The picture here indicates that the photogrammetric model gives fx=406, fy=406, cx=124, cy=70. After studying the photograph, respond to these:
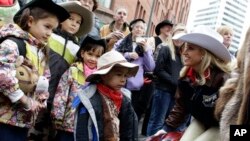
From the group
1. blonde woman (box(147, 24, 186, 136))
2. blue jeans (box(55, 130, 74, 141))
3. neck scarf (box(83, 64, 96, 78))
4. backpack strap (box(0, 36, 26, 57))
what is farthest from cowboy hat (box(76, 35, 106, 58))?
blonde woman (box(147, 24, 186, 136))

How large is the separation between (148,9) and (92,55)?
2928 centimetres

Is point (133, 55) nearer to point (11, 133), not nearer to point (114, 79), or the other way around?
Result: point (114, 79)

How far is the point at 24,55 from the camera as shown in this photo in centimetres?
331

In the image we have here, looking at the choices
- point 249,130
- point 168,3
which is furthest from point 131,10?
point 249,130

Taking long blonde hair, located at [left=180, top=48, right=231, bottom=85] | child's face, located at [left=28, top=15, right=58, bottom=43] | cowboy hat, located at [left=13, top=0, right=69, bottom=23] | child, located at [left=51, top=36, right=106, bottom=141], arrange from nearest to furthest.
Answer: child's face, located at [left=28, top=15, right=58, bottom=43] < cowboy hat, located at [left=13, top=0, right=69, bottom=23] < long blonde hair, located at [left=180, top=48, right=231, bottom=85] < child, located at [left=51, top=36, right=106, bottom=141]

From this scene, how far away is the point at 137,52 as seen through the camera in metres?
6.22

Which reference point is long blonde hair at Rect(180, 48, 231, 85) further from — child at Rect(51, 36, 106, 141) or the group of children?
child at Rect(51, 36, 106, 141)

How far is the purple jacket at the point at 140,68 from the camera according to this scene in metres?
6.13

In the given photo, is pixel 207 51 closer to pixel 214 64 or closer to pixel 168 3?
pixel 214 64

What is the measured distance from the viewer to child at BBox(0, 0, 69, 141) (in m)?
3.15

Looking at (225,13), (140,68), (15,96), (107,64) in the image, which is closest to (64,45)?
(107,64)

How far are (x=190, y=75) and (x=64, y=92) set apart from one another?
1299 millimetres

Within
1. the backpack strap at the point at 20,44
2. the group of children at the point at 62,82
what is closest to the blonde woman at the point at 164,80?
the group of children at the point at 62,82

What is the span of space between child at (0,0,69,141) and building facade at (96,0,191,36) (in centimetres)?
1482
